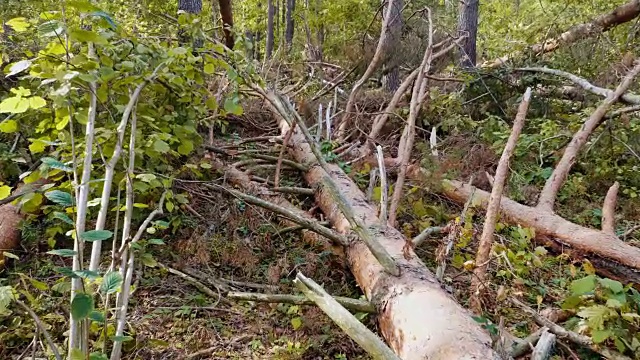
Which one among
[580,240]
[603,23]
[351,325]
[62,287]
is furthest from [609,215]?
[603,23]

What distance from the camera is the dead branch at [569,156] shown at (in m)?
3.43

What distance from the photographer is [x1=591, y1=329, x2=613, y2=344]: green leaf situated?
1.78 m

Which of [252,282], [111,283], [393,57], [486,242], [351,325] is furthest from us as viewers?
[393,57]

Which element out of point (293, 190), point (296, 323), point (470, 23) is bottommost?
point (296, 323)

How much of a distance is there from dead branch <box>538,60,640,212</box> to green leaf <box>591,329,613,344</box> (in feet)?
5.59

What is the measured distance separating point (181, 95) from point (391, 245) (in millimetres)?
1618

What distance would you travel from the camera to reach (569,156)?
3.56m

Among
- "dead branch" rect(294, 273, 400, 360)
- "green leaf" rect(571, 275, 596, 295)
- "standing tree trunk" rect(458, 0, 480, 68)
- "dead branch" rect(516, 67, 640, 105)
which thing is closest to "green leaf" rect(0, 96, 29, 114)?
"dead branch" rect(294, 273, 400, 360)

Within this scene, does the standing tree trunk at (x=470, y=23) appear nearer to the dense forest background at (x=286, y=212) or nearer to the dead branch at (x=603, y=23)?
the dead branch at (x=603, y=23)

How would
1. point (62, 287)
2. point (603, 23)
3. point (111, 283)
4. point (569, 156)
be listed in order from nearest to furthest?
point (111, 283) → point (62, 287) → point (569, 156) → point (603, 23)

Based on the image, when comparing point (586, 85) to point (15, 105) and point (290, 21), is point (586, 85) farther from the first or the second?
point (290, 21)

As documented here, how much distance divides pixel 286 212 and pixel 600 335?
1740 millimetres

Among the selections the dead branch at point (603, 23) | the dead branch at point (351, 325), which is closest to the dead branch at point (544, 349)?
the dead branch at point (351, 325)

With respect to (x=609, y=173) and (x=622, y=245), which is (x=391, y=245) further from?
(x=609, y=173)
